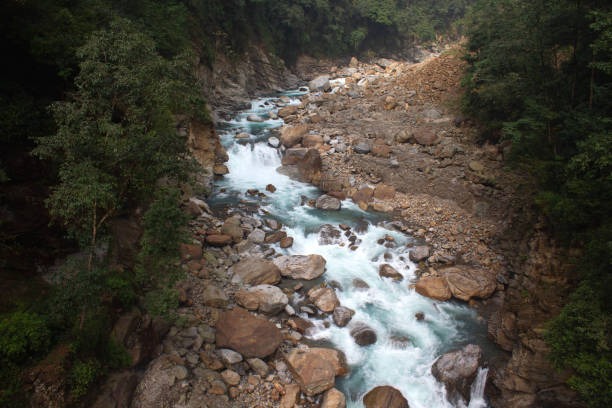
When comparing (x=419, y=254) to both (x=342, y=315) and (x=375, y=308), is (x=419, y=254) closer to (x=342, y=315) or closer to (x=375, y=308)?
(x=375, y=308)

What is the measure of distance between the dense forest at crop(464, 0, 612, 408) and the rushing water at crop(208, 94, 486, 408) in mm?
3073

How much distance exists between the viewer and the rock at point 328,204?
17.0 m

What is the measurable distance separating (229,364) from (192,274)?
349 centimetres

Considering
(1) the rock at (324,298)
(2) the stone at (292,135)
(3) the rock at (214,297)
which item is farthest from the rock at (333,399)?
(2) the stone at (292,135)

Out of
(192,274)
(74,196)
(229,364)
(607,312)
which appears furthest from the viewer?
(192,274)

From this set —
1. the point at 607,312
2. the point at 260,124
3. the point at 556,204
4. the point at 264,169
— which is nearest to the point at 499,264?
the point at 556,204

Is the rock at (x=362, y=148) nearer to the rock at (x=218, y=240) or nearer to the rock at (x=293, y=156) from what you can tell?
the rock at (x=293, y=156)

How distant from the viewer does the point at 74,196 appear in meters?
6.60

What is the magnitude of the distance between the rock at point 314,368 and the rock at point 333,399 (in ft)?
0.54

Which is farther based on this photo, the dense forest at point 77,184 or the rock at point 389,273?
the rock at point 389,273

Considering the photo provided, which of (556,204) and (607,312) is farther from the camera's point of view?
(556,204)

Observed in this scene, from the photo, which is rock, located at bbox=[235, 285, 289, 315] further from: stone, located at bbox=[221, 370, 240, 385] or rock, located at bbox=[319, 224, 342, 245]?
rock, located at bbox=[319, 224, 342, 245]

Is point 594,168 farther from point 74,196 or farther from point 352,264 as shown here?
point 74,196

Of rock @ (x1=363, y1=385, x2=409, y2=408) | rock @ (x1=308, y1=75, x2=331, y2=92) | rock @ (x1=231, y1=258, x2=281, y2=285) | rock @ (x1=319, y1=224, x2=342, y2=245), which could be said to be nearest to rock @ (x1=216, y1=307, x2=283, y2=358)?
rock @ (x1=231, y1=258, x2=281, y2=285)
